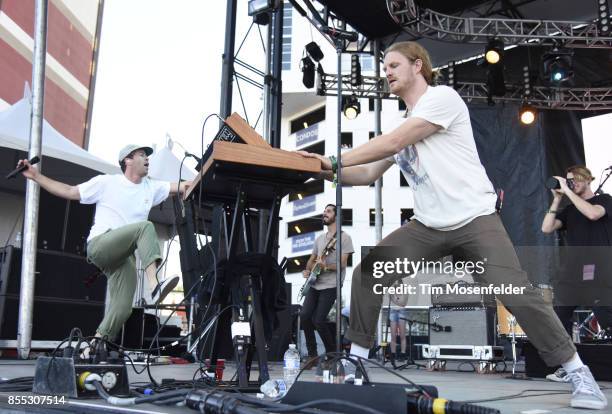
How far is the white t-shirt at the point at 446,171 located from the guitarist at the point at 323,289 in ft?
14.0

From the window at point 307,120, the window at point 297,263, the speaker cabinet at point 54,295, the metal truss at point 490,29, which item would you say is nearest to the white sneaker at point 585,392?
the speaker cabinet at point 54,295

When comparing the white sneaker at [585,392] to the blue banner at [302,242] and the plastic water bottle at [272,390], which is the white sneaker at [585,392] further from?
the blue banner at [302,242]

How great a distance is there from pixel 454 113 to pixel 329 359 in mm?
1238

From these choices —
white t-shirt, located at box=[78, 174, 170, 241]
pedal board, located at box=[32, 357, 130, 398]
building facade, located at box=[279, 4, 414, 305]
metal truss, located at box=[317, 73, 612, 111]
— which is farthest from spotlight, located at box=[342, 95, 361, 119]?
building facade, located at box=[279, 4, 414, 305]

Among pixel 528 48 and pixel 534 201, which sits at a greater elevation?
pixel 528 48

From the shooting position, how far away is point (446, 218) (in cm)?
249

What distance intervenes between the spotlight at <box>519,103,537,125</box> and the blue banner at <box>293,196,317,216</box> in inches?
1138

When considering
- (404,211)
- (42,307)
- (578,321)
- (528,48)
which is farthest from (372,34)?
(404,211)

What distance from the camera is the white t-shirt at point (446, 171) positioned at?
248cm

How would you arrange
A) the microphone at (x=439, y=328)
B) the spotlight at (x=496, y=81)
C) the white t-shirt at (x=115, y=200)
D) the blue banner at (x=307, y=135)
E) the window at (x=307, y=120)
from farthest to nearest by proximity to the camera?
the window at (x=307, y=120) < the blue banner at (x=307, y=135) < the spotlight at (x=496, y=81) < the microphone at (x=439, y=328) < the white t-shirt at (x=115, y=200)

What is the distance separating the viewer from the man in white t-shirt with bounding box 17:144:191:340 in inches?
162

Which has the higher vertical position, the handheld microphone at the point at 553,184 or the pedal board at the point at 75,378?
the handheld microphone at the point at 553,184

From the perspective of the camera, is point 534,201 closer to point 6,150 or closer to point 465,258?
point 465,258

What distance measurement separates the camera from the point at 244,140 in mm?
2492
